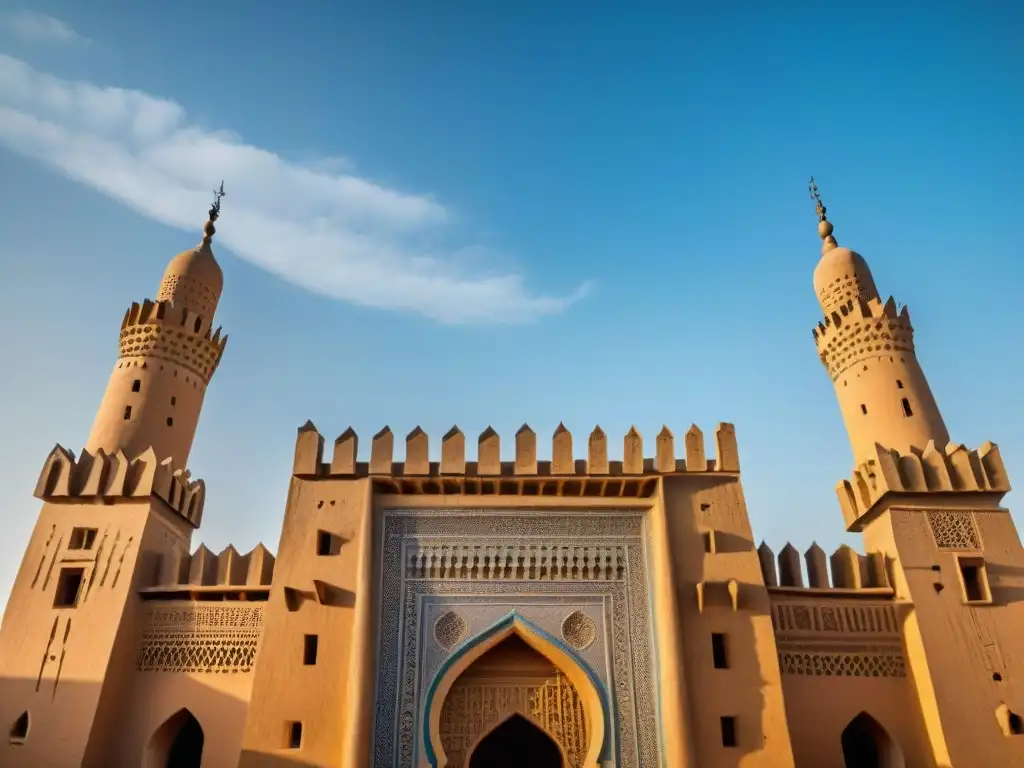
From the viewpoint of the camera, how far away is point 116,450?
10016mm

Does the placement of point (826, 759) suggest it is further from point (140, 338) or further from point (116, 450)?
point (140, 338)

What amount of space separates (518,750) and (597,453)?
446 centimetres

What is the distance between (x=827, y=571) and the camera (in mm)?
9102

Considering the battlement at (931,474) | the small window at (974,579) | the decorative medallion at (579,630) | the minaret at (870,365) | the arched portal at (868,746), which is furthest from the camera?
the minaret at (870,365)

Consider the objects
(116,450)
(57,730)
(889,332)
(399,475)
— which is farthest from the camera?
(889,332)

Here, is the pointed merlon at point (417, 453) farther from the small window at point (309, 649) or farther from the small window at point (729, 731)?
the small window at point (729, 731)

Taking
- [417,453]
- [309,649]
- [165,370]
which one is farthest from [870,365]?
[165,370]

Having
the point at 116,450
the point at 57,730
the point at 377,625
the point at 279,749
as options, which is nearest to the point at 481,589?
the point at 377,625

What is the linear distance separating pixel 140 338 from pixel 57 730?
512cm

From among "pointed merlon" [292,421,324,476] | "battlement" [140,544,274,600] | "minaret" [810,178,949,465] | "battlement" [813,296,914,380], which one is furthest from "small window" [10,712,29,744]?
"battlement" [813,296,914,380]

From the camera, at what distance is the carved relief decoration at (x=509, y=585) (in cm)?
766

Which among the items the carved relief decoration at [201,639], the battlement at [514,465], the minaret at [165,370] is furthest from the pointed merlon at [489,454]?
the minaret at [165,370]

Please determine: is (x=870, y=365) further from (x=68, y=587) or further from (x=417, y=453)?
(x=68, y=587)

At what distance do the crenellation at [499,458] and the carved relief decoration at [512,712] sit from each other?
2.15 metres
